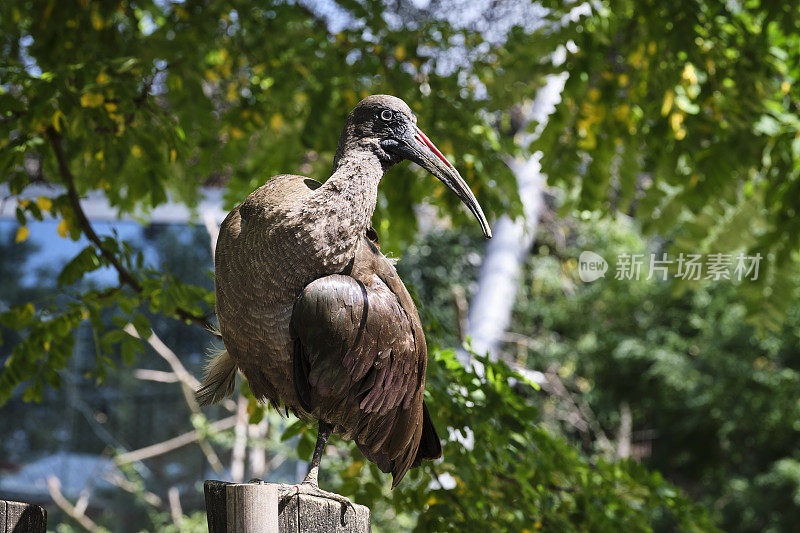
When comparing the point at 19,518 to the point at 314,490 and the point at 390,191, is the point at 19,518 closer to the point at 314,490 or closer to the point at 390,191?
the point at 314,490

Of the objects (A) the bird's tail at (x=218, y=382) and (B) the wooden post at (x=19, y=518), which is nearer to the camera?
(B) the wooden post at (x=19, y=518)

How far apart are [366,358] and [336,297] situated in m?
0.15

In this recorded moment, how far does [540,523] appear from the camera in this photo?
2531mm

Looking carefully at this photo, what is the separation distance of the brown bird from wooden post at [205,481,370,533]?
0.04 metres

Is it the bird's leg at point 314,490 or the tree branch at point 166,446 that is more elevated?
the tree branch at point 166,446

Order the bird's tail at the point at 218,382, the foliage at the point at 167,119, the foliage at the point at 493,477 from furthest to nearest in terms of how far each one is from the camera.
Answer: the foliage at the point at 167,119 → the foliage at the point at 493,477 → the bird's tail at the point at 218,382

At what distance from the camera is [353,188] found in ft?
4.79

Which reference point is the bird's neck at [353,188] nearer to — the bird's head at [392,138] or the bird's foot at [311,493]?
the bird's head at [392,138]

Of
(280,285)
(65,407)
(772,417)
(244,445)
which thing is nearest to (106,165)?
(280,285)

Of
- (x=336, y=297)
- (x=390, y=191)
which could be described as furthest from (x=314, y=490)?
(x=390, y=191)

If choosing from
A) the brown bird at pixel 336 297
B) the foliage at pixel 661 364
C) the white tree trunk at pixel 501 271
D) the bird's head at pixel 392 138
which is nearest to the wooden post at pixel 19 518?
the brown bird at pixel 336 297

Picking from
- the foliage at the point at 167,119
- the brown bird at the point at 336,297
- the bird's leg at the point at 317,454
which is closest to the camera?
the brown bird at the point at 336,297

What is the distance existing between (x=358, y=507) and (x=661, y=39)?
2.66m

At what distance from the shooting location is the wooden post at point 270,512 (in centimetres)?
143
